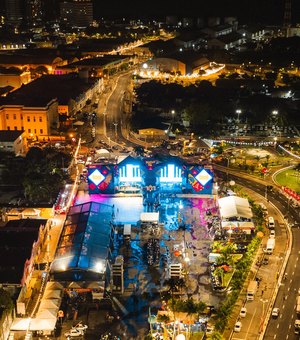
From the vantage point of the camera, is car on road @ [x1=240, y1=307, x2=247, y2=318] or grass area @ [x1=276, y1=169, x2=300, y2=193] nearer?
car on road @ [x1=240, y1=307, x2=247, y2=318]

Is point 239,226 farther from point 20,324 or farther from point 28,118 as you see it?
point 28,118

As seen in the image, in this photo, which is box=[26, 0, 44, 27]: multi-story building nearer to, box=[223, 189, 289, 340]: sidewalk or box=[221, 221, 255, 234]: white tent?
box=[221, 221, 255, 234]: white tent

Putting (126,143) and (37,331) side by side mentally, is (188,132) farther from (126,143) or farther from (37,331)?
(37,331)

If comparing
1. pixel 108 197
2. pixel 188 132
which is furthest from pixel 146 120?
pixel 108 197

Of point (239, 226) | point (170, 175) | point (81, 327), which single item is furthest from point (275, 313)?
point (170, 175)

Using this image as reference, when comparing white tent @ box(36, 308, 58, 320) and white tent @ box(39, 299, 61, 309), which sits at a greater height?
white tent @ box(39, 299, 61, 309)

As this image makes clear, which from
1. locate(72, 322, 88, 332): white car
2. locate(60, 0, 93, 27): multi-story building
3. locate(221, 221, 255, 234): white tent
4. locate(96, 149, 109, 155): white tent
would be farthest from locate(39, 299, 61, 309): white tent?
locate(60, 0, 93, 27): multi-story building

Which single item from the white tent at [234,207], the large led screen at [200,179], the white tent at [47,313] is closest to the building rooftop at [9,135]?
the large led screen at [200,179]
